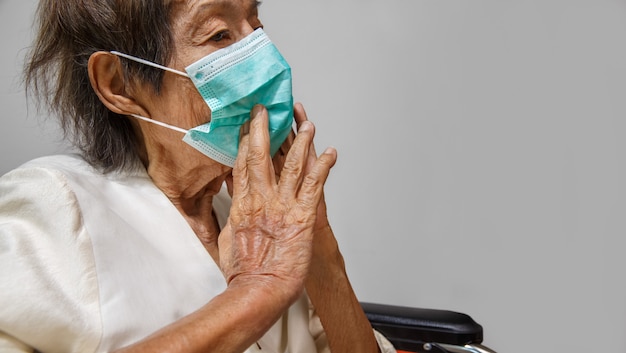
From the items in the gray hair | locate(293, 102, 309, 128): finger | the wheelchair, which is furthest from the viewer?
the wheelchair

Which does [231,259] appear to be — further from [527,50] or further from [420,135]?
[527,50]

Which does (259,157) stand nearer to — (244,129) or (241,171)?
(241,171)

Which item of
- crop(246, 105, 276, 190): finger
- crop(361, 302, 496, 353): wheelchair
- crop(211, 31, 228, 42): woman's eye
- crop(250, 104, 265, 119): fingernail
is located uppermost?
crop(211, 31, 228, 42): woman's eye

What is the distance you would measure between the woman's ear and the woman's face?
0.11ft

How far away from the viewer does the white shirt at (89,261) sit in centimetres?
91

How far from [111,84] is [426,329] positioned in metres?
0.84

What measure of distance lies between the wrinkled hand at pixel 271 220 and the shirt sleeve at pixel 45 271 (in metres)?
0.22

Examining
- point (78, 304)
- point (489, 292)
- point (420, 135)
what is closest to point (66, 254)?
point (78, 304)

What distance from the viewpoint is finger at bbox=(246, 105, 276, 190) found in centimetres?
104

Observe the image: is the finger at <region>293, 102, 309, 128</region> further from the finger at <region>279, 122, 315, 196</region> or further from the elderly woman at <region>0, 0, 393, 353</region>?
the finger at <region>279, 122, 315, 196</region>

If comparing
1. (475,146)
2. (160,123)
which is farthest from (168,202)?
(475,146)

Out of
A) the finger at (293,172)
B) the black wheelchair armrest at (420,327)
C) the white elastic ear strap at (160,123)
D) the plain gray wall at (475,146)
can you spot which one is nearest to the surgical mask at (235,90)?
the white elastic ear strap at (160,123)

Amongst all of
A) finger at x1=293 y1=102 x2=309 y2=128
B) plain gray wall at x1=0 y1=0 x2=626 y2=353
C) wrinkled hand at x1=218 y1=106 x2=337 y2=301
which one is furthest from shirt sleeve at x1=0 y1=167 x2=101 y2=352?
plain gray wall at x1=0 y1=0 x2=626 y2=353

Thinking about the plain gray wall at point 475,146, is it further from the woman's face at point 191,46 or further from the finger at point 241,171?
the finger at point 241,171
